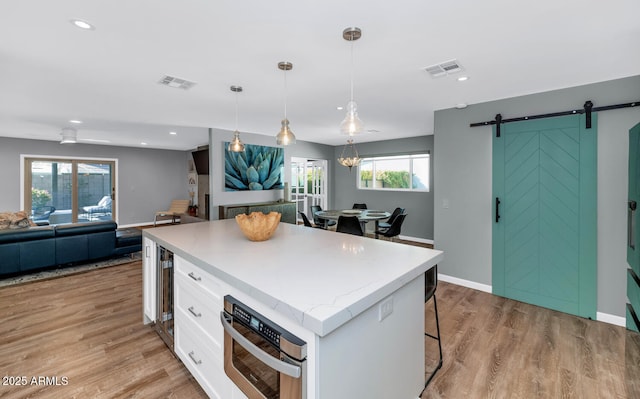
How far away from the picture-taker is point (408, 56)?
235 cm

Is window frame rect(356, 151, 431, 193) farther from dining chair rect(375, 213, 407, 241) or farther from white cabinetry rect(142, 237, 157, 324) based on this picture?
A: white cabinetry rect(142, 237, 157, 324)

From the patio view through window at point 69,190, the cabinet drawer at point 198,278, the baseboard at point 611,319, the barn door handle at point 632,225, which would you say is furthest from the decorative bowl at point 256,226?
the patio view through window at point 69,190

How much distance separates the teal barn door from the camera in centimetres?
292

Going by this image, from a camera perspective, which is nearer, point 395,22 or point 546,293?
point 395,22

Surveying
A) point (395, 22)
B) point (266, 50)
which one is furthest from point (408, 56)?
point (266, 50)

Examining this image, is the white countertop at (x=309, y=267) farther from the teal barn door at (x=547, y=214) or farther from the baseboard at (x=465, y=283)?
the baseboard at (x=465, y=283)

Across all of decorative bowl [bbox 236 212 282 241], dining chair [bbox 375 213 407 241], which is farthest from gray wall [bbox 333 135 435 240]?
decorative bowl [bbox 236 212 282 241]

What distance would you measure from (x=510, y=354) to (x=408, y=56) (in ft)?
8.43

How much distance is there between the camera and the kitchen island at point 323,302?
1.09m

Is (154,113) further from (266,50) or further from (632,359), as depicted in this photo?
(632,359)

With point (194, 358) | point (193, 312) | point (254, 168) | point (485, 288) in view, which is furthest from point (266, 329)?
point (254, 168)

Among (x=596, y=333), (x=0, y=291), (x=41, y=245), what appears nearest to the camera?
(x=596, y=333)

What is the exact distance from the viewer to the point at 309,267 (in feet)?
5.09

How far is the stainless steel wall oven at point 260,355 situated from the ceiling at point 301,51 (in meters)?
1.75
